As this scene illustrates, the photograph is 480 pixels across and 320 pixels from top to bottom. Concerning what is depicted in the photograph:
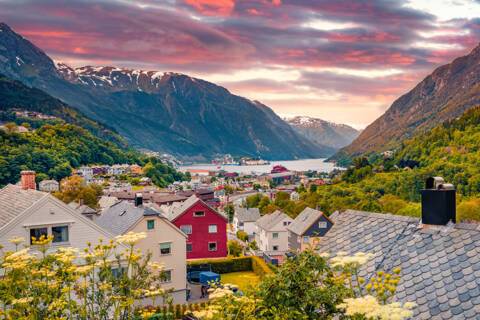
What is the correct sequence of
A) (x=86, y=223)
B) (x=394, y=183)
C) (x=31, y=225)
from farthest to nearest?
(x=394, y=183), (x=86, y=223), (x=31, y=225)

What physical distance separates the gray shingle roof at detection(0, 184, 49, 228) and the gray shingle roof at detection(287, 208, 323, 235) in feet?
149

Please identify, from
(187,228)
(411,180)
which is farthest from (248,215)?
(411,180)

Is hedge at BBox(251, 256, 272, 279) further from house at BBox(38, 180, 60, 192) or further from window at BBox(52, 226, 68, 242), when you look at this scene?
house at BBox(38, 180, 60, 192)

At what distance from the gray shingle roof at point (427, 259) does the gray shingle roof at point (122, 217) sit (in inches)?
915

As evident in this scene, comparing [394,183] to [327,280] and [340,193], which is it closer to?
[340,193]

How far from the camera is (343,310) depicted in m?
9.42

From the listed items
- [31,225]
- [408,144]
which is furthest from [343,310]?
[408,144]

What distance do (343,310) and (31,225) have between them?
2024 cm

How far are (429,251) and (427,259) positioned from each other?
33cm

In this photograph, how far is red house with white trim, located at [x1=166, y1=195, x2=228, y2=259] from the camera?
52406 mm

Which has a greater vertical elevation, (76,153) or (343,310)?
(76,153)

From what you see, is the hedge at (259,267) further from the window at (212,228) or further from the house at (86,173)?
the house at (86,173)

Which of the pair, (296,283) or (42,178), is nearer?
(296,283)

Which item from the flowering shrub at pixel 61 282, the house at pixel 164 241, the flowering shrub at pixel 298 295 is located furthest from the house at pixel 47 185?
the flowering shrub at pixel 298 295
